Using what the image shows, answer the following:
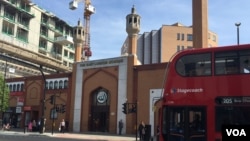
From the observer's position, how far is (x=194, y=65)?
11.2 m

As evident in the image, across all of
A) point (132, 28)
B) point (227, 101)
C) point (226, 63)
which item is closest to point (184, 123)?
point (227, 101)

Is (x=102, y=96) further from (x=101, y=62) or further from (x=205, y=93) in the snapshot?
(x=205, y=93)

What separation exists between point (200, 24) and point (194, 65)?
1220 inches

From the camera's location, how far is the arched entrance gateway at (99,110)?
41.3 meters

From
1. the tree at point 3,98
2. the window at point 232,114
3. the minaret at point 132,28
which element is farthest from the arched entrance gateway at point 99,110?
the window at point 232,114

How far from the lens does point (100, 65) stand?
139ft

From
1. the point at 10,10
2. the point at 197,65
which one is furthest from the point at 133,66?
the point at 10,10

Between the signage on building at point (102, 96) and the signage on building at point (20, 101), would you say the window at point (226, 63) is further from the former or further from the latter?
the signage on building at point (20, 101)

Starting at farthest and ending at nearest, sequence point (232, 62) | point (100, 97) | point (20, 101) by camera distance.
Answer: point (20, 101) < point (100, 97) < point (232, 62)

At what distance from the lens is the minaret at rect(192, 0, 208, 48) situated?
133ft

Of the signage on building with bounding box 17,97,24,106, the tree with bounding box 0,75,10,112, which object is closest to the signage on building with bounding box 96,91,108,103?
the tree with bounding box 0,75,10,112

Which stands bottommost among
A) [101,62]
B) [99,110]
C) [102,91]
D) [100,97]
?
[99,110]

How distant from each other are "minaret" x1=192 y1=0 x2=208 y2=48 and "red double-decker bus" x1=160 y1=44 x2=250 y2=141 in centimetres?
3004

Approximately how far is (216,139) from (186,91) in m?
1.75
